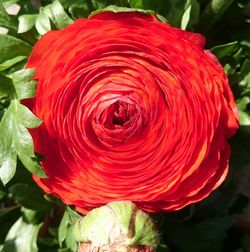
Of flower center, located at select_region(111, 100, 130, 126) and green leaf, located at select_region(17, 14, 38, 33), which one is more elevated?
flower center, located at select_region(111, 100, 130, 126)

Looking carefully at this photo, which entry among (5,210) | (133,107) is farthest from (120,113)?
(5,210)

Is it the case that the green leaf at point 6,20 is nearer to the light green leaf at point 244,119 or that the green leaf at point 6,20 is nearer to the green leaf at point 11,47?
the green leaf at point 11,47

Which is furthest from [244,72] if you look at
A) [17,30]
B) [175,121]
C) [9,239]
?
[9,239]

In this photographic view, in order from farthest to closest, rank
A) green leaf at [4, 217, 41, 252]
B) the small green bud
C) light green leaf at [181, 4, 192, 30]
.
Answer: green leaf at [4, 217, 41, 252] → light green leaf at [181, 4, 192, 30] → the small green bud

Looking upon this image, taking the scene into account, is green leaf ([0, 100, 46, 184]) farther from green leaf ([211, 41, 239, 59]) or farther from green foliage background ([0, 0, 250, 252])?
green leaf ([211, 41, 239, 59])

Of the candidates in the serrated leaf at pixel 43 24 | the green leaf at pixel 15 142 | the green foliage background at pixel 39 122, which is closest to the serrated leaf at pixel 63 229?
the green foliage background at pixel 39 122

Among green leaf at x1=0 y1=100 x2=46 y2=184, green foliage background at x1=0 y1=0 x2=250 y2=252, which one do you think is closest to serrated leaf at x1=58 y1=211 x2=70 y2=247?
green foliage background at x1=0 y1=0 x2=250 y2=252

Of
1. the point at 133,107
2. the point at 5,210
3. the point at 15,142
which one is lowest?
the point at 5,210

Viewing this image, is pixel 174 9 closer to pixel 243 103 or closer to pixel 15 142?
pixel 243 103
